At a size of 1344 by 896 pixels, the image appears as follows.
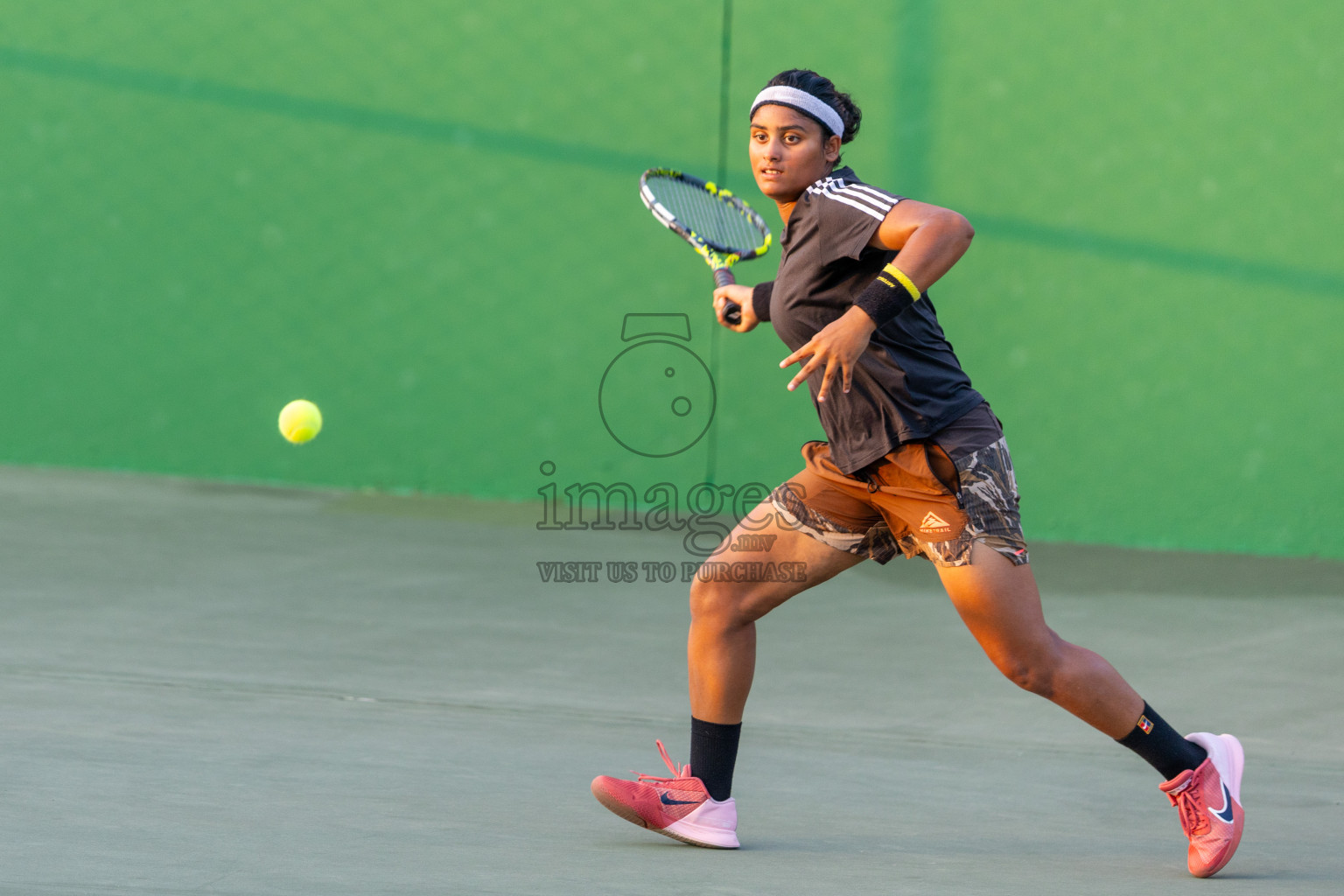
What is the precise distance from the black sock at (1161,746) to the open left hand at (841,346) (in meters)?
0.88

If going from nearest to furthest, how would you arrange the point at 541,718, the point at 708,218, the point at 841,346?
1. the point at 841,346
2. the point at 541,718
3. the point at 708,218

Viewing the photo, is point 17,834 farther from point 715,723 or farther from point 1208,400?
point 1208,400

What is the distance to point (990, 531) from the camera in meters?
2.79

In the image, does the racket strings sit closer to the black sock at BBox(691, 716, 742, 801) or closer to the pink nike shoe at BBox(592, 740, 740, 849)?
the black sock at BBox(691, 716, 742, 801)

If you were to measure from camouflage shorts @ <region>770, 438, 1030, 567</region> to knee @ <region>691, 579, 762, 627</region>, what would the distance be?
0.55ft

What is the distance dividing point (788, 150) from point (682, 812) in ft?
4.16

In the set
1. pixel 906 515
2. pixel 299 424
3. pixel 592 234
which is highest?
pixel 592 234

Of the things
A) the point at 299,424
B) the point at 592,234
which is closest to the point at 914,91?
the point at 592,234

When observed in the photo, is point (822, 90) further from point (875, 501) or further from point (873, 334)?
point (875, 501)

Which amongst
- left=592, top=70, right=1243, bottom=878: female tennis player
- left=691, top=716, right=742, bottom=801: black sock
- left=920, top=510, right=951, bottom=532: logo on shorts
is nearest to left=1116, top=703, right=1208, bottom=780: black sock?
left=592, top=70, right=1243, bottom=878: female tennis player

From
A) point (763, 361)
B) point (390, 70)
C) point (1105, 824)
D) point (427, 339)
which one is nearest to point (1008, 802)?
point (1105, 824)

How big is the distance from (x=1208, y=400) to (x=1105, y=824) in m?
3.93

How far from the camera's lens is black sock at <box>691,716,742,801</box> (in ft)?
9.73

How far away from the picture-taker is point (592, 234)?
6.96 m
